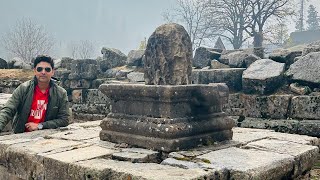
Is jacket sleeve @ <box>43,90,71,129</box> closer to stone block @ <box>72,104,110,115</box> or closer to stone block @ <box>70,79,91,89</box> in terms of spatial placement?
stone block @ <box>72,104,110,115</box>

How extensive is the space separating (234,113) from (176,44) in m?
3.17

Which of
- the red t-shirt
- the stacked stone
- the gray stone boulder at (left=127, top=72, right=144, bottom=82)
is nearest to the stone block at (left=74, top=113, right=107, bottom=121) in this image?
the stacked stone

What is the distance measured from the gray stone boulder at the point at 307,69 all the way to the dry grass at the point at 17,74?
32.8 ft

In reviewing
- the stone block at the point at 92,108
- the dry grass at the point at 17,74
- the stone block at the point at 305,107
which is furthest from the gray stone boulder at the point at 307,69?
the dry grass at the point at 17,74

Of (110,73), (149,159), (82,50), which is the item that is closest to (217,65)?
(110,73)

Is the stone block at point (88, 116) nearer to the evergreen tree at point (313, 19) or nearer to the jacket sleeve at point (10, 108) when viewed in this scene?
the jacket sleeve at point (10, 108)

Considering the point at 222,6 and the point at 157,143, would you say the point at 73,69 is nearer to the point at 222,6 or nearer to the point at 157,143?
the point at 157,143

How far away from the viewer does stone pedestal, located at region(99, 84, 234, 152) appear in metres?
3.76

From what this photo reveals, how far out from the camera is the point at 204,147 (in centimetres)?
389

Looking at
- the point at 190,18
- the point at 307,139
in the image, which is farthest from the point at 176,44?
the point at 190,18

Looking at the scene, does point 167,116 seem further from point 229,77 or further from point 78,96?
point 78,96

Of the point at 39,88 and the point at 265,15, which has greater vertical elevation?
the point at 265,15

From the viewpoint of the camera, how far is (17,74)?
14.4 meters

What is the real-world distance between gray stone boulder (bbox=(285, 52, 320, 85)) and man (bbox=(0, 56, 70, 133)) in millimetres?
4054
